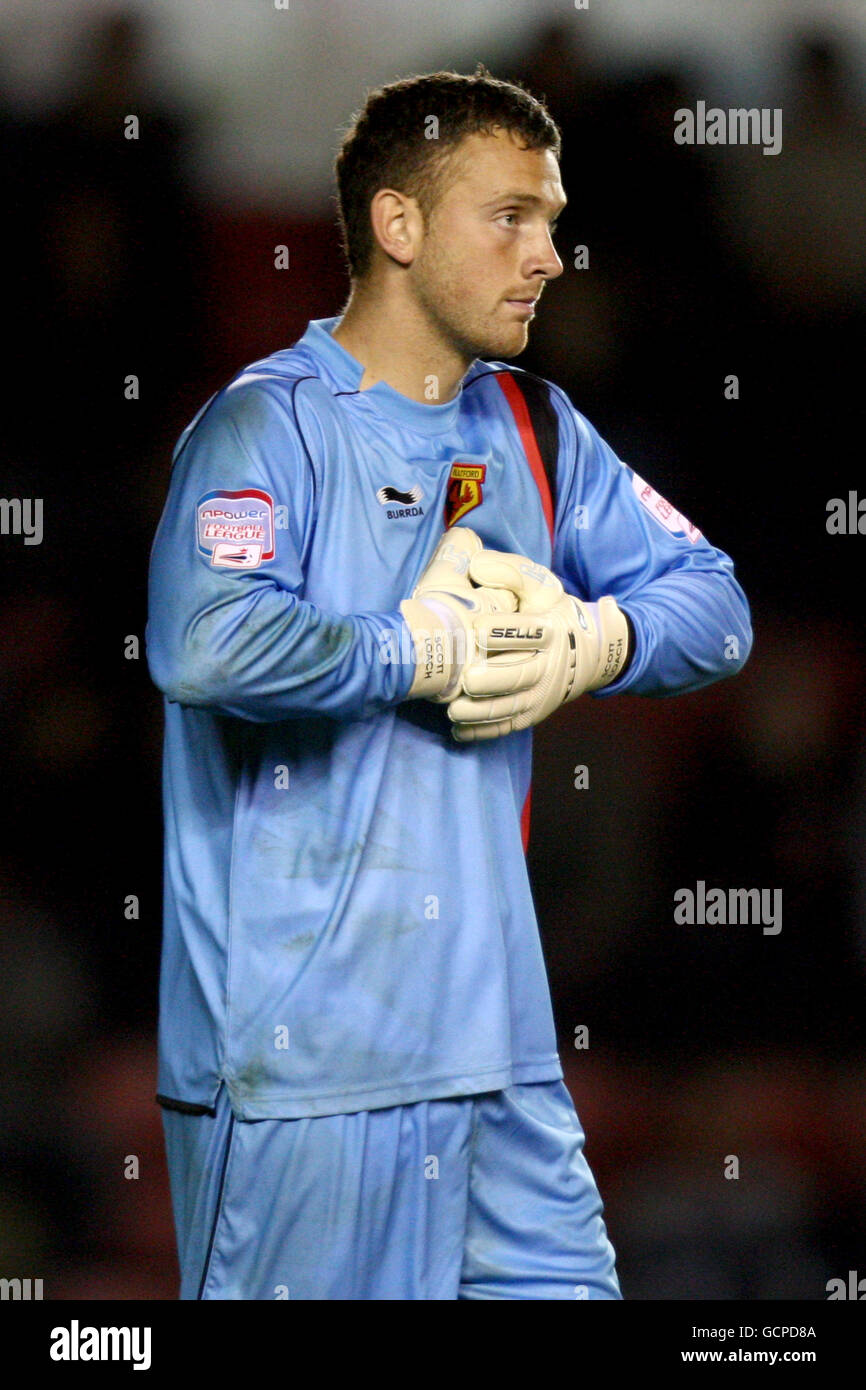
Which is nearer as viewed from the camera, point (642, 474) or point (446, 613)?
point (446, 613)

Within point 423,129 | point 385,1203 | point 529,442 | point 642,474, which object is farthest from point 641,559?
point 642,474

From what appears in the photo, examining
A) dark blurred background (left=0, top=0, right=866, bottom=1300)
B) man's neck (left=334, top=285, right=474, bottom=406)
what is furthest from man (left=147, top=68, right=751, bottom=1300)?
dark blurred background (left=0, top=0, right=866, bottom=1300)

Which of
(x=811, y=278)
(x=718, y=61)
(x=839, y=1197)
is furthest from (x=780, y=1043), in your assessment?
(x=718, y=61)

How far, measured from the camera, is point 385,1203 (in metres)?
2.25

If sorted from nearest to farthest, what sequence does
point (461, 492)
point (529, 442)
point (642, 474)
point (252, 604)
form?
1. point (252, 604)
2. point (461, 492)
3. point (529, 442)
4. point (642, 474)

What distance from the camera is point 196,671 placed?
84.1 inches

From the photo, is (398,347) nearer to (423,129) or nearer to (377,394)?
(377,394)

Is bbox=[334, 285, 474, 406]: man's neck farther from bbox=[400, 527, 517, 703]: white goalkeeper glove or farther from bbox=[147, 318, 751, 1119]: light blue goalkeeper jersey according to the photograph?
bbox=[400, 527, 517, 703]: white goalkeeper glove

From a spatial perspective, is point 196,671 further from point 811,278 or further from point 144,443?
point 811,278

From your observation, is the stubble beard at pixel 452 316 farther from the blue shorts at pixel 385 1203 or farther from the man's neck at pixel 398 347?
the blue shorts at pixel 385 1203

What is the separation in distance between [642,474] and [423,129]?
1148 mm

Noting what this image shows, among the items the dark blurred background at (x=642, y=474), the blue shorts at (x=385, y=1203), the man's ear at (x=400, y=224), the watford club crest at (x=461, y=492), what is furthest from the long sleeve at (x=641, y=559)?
the dark blurred background at (x=642, y=474)

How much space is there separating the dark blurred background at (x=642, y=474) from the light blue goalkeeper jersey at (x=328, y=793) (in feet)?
2.91

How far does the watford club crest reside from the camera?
2346 mm
